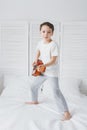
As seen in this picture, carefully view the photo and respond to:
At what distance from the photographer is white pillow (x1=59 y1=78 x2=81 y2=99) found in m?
2.82

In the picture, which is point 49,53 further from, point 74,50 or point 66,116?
point 74,50

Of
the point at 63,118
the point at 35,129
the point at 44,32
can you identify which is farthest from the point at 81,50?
the point at 35,129

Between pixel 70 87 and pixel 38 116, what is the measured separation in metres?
1.10

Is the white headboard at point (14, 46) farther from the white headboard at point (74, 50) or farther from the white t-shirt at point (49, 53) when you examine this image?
the white t-shirt at point (49, 53)

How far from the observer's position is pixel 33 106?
227 cm

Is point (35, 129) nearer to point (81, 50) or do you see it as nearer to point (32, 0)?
point (81, 50)

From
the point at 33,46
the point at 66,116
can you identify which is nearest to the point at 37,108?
the point at 66,116

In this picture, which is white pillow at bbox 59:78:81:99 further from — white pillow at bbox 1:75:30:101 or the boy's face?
the boy's face

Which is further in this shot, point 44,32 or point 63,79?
point 63,79

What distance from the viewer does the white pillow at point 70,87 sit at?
2.82m

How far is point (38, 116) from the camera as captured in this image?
1.93 metres

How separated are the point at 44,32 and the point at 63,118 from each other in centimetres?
81

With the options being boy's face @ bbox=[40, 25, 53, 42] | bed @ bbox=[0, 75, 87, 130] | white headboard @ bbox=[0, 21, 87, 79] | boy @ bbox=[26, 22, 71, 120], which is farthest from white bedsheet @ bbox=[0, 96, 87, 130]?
white headboard @ bbox=[0, 21, 87, 79]

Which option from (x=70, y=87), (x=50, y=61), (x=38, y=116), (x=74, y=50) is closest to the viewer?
(x=38, y=116)
